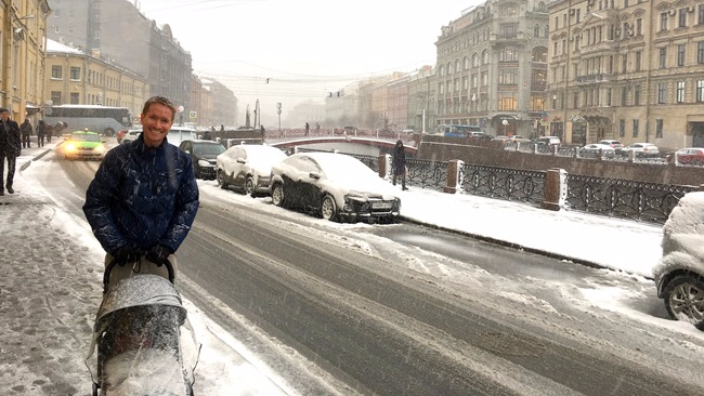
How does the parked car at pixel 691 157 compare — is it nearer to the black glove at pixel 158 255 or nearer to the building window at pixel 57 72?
the black glove at pixel 158 255

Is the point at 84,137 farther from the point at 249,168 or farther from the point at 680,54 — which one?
the point at 680,54

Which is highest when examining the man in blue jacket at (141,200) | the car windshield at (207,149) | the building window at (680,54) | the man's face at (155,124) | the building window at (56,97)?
the building window at (680,54)

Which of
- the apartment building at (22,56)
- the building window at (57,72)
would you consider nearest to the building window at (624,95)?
the apartment building at (22,56)

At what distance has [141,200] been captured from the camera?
10.9ft

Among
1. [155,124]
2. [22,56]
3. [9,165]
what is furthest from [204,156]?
[22,56]

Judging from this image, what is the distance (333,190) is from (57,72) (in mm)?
64466

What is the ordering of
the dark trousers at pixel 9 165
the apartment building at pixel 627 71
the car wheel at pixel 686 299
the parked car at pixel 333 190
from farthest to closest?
the apartment building at pixel 627 71 → the parked car at pixel 333 190 → the dark trousers at pixel 9 165 → the car wheel at pixel 686 299

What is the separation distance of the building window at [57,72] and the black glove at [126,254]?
72.5 metres

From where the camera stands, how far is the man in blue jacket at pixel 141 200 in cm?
326

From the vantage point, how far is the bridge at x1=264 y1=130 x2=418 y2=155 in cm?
5794

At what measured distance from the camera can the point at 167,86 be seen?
108 metres

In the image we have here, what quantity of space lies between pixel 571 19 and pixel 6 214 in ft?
221

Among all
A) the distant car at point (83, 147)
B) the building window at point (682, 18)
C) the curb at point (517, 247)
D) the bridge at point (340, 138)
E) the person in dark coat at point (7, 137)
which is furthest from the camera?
the bridge at point (340, 138)

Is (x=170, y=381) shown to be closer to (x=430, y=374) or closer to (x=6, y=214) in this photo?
(x=430, y=374)
